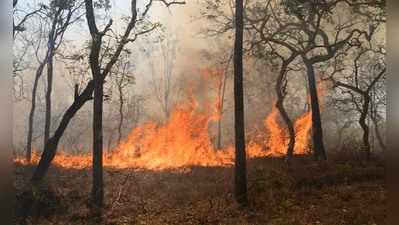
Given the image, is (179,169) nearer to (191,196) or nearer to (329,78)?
(191,196)

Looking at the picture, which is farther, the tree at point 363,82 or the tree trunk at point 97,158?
the tree at point 363,82

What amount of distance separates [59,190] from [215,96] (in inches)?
186

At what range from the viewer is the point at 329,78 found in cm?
1105

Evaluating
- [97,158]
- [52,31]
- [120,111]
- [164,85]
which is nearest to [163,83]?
[164,85]

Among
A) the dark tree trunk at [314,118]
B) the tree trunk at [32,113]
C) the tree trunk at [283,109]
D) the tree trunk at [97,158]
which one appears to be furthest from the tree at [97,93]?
the dark tree trunk at [314,118]

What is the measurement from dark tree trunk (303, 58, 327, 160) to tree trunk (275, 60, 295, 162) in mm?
568

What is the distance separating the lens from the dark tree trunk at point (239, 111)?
1047cm

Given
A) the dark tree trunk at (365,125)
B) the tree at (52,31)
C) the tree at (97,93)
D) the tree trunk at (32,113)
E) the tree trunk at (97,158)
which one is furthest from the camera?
the tree at (52,31)

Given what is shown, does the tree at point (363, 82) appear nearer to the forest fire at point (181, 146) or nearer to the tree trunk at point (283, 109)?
the tree trunk at point (283, 109)

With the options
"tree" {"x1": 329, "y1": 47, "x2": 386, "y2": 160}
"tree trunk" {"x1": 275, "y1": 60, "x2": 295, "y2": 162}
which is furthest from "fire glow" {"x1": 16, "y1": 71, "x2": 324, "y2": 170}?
"tree" {"x1": 329, "y1": 47, "x2": 386, "y2": 160}

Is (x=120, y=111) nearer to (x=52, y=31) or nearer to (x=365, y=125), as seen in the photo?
(x=52, y=31)

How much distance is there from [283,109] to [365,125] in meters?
2.21

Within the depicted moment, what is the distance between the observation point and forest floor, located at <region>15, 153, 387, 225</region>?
9.75 meters

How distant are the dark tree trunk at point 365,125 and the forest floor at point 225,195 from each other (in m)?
0.40
